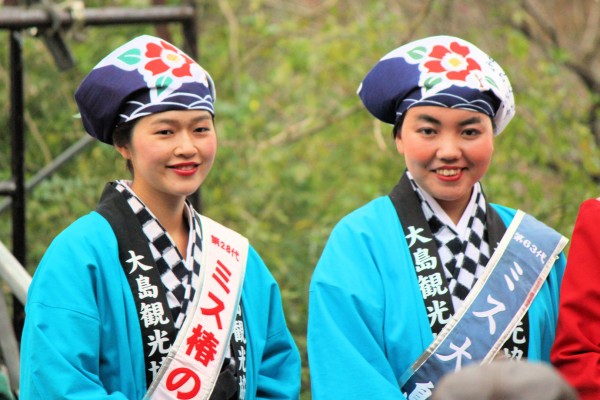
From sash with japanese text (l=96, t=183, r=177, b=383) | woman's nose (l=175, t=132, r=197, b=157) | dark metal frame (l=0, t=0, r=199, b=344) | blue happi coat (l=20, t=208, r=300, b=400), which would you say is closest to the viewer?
blue happi coat (l=20, t=208, r=300, b=400)

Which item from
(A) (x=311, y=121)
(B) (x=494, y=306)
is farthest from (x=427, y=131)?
(A) (x=311, y=121)

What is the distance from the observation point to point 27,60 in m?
6.38

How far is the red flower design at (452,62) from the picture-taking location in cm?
313

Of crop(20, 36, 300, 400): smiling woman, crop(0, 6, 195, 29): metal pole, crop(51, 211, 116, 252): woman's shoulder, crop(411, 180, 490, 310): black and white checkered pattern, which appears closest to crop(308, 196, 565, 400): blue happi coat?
crop(411, 180, 490, 310): black and white checkered pattern

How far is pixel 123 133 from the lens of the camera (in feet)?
10.3


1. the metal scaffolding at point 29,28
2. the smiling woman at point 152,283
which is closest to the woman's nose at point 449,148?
the smiling woman at point 152,283

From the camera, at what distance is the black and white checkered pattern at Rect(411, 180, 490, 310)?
10.3 ft

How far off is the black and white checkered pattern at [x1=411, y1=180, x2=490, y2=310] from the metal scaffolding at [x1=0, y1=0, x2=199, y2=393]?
1.45 m

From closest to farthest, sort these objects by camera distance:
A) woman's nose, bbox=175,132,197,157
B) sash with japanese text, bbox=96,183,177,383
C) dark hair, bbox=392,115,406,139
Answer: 1. sash with japanese text, bbox=96,183,177,383
2. woman's nose, bbox=175,132,197,157
3. dark hair, bbox=392,115,406,139

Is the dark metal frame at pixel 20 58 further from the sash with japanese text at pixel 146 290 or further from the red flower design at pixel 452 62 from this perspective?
the red flower design at pixel 452 62

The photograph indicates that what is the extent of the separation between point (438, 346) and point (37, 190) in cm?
298

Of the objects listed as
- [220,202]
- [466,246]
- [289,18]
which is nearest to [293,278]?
[220,202]

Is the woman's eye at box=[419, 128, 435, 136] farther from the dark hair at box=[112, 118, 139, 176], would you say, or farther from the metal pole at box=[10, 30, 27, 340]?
the metal pole at box=[10, 30, 27, 340]

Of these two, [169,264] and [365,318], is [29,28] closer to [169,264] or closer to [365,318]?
[169,264]
